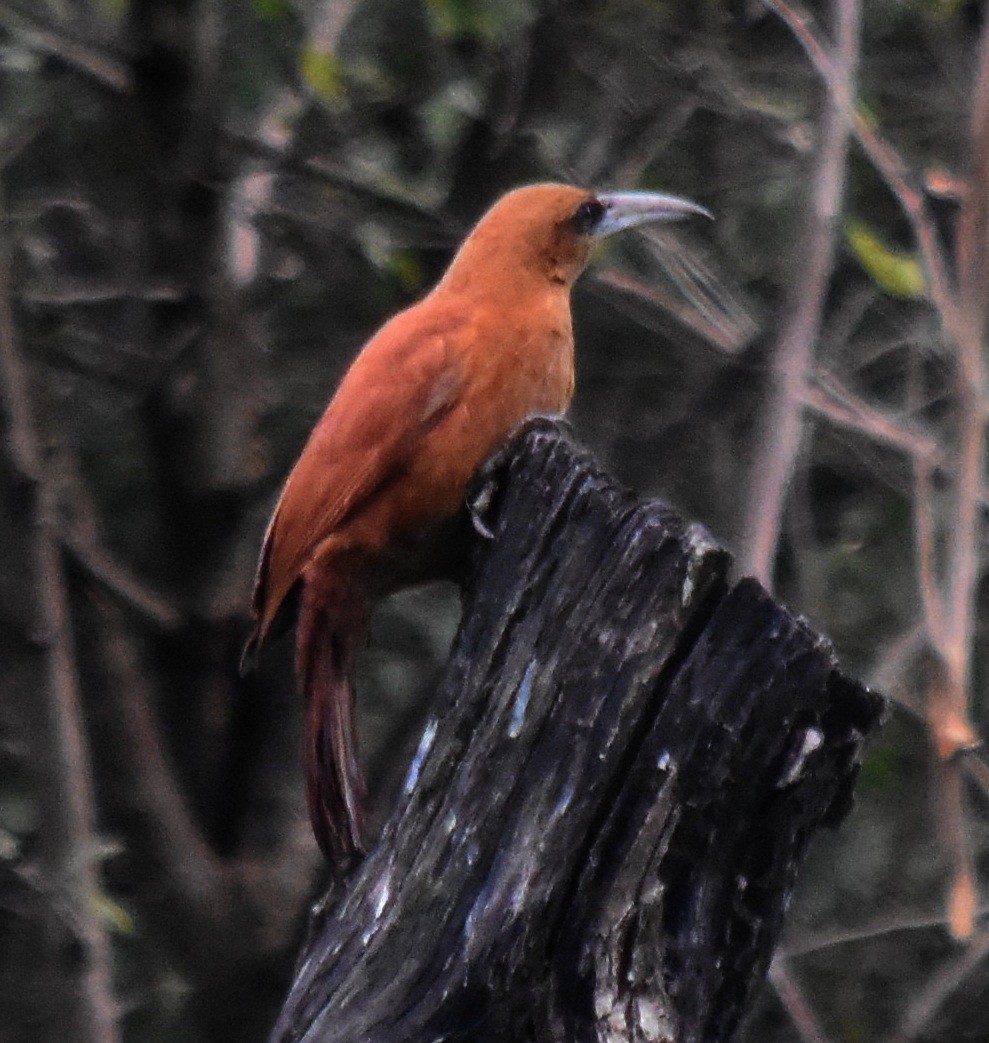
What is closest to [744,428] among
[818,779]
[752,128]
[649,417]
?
[649,417]

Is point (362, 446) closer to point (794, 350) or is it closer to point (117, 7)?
point (794, 350)

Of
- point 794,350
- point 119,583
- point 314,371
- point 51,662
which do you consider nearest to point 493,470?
point 794,350

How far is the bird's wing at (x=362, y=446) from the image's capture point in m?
3.85

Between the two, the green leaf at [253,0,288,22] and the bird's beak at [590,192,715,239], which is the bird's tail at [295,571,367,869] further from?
the green leaf at [253,0,288,22]

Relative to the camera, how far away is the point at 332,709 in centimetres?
353

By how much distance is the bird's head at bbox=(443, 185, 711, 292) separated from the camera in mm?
4398

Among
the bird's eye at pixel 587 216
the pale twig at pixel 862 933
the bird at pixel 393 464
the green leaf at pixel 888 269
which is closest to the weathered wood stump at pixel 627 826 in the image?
the bird at pixel 393 464

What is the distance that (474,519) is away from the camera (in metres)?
3.40

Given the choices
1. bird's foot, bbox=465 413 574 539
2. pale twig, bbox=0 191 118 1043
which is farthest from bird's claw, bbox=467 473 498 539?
pale twig, bbox=0 191 118 1043

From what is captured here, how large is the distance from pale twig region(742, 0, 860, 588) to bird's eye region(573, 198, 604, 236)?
4.03 feet

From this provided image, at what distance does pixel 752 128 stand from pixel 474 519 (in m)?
3.49

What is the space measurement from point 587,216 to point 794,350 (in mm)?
1657

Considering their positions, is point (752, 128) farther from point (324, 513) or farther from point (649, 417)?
point (324, 513)

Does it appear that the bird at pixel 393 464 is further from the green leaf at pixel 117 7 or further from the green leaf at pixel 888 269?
the green leaf at pixel 117 7
